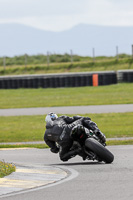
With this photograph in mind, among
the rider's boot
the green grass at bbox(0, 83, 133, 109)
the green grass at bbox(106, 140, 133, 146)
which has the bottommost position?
the green grass at bbox(0, 83, 133, 109)

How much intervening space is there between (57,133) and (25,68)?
4482cm

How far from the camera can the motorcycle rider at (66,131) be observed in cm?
1275

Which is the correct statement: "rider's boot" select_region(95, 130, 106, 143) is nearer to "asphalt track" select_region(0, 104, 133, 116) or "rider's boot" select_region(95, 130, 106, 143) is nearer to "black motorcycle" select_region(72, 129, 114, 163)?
"black motorcycle" select_region(72, 129, 114, 163)

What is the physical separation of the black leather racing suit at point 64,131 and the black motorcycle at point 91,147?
0.56 feet

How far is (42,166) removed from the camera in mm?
12664

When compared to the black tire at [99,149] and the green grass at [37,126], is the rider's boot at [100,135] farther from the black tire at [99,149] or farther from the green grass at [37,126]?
the green grass at [37,126]

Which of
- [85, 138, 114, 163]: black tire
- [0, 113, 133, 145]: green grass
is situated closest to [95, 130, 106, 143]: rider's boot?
[85, 138, 114, 163]: black tire

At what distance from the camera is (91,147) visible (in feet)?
40.4

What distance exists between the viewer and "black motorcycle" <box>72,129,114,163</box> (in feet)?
40.1

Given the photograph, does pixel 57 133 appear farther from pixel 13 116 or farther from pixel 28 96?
pixel 28 96

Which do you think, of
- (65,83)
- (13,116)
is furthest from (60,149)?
(65,83)

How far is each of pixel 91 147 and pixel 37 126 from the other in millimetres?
10460

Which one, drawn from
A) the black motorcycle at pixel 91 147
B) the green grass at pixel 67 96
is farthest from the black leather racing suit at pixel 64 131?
the green grass at pixel 67 96

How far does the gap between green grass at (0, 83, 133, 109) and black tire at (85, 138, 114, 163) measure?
60.8 ft
